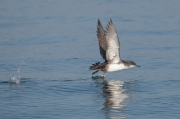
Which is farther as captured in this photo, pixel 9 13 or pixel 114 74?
pixel 9 13

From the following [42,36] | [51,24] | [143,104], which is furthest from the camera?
[51,24]

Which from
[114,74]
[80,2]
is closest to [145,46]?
[114,74]

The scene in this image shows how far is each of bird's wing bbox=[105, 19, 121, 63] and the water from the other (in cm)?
56

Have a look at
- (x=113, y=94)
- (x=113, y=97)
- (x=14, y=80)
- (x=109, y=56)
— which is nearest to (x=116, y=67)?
(x=109, y=56)

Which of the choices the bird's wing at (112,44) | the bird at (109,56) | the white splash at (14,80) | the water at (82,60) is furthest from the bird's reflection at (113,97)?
the white splash at (14,80)

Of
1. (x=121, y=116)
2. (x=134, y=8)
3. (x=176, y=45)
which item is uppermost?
(x=134, y=8)

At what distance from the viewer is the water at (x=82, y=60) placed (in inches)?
517

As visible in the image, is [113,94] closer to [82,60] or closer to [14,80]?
[14,80]

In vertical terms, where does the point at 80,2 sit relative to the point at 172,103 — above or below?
above

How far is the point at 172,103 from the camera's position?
13.4 m

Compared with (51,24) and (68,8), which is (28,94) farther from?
(68,8)

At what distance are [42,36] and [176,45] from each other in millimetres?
4764

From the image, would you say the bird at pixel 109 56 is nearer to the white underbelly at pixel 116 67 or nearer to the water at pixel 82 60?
the white underbelly at pixel 116 67

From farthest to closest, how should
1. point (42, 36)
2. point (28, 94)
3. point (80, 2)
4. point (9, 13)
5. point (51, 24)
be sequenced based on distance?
1. point (80, 2)
2. point (9, 13)
3. point (51, 24)
4. point (42, 36)
5. point (28, 94)
